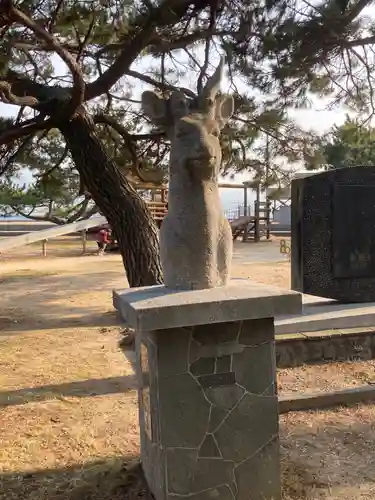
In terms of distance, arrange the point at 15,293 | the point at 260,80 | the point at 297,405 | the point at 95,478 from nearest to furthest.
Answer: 1. the point at 95,478
2. the point at 297,405
3. the point at 260,80
4. the point at 15,293

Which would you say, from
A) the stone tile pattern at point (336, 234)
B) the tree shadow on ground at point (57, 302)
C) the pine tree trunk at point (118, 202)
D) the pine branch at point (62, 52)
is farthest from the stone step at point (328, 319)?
the pine branch at point (62, 52)

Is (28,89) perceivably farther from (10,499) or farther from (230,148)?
Answer: (10,499)

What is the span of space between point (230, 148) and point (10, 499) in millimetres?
5591

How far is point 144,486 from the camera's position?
2.61 m

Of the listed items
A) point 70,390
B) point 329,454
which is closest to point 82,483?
point 329,454

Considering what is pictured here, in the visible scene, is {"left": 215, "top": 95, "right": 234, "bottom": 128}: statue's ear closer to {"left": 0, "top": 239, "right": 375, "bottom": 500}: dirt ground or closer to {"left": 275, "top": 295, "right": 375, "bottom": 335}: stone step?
{"left": 0, "top": 239, "right": 375, "bottom": 500}: dirt ground

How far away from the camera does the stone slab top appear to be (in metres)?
2.12

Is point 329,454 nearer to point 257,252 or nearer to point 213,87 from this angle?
point 213,87

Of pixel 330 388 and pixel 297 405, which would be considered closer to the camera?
pixel 297 405

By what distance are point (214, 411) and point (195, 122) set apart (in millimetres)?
1301

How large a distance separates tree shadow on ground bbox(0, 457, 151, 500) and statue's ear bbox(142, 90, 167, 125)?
181cm

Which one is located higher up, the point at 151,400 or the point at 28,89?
the point at 28,89

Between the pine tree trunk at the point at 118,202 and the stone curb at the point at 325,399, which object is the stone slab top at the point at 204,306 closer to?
the stone curb at the point at 325,399

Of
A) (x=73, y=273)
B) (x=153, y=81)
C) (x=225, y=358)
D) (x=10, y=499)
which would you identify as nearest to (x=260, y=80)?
(x=153, y=81)
